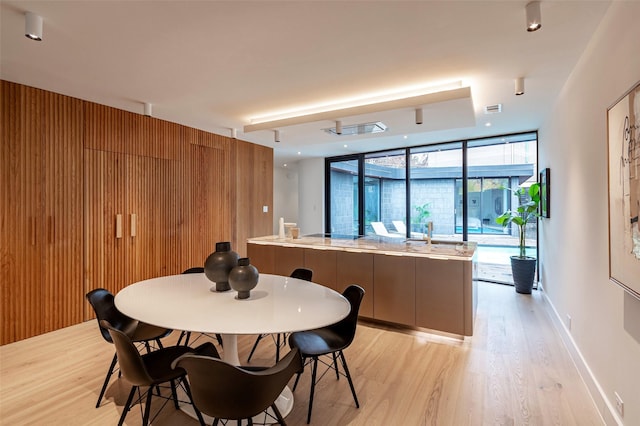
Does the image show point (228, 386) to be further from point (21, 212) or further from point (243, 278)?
point (21, 212)

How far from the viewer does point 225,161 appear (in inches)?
218

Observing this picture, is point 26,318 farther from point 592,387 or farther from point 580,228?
point 580,228

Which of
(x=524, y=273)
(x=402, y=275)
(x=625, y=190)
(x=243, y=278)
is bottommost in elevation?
(x=524, y=273)

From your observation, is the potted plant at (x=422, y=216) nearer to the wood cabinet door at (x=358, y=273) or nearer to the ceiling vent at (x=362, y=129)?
the ceiling vent at (x=362, y=129)

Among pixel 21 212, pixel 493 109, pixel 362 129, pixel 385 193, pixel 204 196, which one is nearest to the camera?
pixel 21 212

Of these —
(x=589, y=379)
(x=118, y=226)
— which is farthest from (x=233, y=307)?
(x=118, y=226)

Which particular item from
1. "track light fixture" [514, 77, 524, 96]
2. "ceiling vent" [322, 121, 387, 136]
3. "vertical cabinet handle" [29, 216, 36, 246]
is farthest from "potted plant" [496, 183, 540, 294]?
"vertical cabinet handle" [29, 216, 36, 246]

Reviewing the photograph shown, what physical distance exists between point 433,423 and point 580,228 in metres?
2.01

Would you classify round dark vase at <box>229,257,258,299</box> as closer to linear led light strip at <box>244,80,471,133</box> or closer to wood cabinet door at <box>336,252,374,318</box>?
wood cabinet door at <box>336,252,374,318</box>

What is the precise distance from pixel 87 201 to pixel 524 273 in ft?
19.8

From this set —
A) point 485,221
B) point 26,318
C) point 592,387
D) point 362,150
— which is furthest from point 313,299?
point 362,150

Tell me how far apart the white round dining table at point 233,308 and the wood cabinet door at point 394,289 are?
1292mm

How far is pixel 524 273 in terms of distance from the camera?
191 inches

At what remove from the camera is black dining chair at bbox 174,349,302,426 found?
136 centimetres
